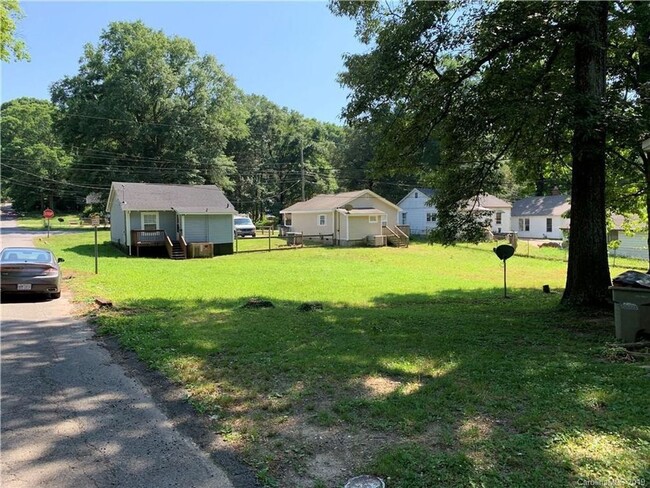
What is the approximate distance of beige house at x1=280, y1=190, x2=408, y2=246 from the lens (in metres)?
35.5

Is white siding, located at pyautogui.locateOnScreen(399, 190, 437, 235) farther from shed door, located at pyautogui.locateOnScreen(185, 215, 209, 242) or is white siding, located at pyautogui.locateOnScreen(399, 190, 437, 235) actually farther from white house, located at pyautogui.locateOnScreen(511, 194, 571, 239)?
shed door, located at pyautogui.locateOnScreen(185, 215, 209, 242)

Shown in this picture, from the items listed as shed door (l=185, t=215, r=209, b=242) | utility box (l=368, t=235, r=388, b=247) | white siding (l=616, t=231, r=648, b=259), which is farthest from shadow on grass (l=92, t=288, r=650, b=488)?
white siding (l=616, t=231, r=648, b=259)

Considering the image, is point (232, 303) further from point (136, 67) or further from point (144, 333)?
point (136, 67)

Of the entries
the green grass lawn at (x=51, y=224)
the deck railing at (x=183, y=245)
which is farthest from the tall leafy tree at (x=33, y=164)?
the deck railing at (x=183, y=245)

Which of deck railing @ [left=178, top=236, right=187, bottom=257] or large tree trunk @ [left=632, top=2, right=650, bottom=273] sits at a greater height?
large tree trunk @ [left=632, top=2, right=650, bottom=273]

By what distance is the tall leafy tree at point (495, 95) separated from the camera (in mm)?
8227

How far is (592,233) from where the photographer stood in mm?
9422

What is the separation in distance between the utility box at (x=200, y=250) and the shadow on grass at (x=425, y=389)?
17968mm

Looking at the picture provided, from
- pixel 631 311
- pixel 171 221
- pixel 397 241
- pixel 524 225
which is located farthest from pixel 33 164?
pixel 631 311

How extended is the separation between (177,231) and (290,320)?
21.6m

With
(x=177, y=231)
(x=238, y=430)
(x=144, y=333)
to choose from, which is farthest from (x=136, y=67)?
(x=238, y=430)

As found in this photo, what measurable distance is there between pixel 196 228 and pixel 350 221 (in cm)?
1260

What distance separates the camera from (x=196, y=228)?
27.7 meters

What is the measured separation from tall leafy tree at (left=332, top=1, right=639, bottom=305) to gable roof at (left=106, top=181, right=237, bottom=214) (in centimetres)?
1892
